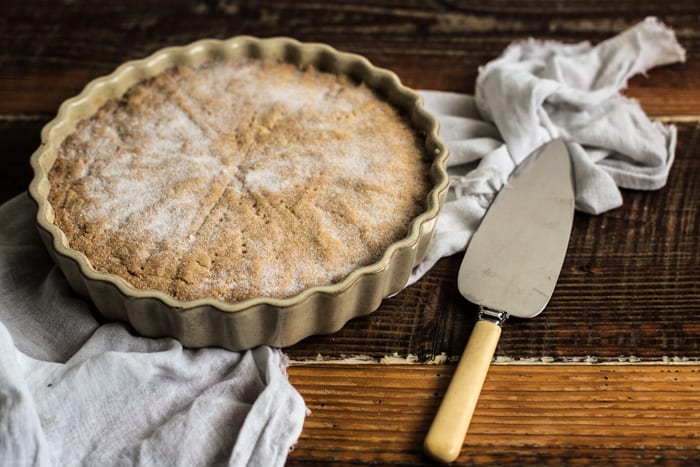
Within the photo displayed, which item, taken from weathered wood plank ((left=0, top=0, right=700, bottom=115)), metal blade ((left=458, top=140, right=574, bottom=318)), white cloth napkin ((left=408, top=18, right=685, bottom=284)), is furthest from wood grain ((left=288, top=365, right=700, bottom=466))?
weathered wood plank ((left=0, top=0, right=700, bottom=115))

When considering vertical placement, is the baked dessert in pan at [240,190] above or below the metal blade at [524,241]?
above

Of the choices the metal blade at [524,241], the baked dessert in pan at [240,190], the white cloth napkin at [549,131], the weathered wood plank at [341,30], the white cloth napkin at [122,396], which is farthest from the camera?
the weathered wood plank at [341,30]

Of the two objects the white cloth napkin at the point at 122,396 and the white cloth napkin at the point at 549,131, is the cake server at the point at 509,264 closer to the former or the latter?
the white cloth napkin at the point at 549,131

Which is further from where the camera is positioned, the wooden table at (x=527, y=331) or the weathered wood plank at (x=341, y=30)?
the weathered wood plank at (x=341, y=30)

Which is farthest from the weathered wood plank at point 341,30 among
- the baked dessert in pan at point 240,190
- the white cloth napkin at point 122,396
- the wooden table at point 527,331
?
the white cloth napkin at point 122,396

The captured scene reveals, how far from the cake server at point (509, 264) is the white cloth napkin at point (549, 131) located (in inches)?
1.7

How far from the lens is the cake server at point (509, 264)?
132cm

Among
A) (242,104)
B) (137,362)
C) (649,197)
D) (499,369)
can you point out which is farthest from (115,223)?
(649,197)

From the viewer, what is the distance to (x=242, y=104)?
69.4 inches

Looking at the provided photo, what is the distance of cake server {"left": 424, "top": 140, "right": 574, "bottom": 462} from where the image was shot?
1319 mm

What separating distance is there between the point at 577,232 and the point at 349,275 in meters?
0.57

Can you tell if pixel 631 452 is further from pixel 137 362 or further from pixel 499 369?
pixel 137 362

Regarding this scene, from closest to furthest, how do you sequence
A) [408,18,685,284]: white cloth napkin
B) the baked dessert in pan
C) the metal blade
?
the baked dessert in pan
the metal blade
[408,18,685,284]: white cloth napkin

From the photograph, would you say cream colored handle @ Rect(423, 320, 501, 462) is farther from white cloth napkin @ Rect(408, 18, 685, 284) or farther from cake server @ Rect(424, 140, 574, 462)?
white cloth napkin @ Rect(408, 18, 685, 284)
